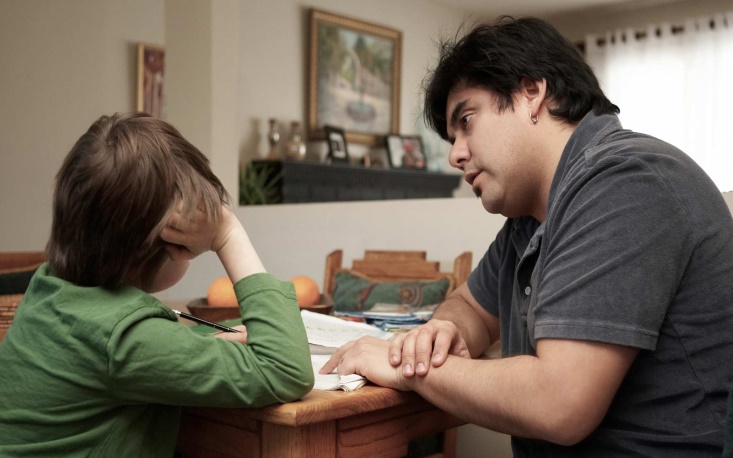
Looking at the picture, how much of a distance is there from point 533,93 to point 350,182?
16.3 feet

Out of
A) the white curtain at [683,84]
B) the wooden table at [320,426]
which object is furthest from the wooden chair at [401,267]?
the white curtain at [683,84]

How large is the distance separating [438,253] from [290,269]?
33.6 inches

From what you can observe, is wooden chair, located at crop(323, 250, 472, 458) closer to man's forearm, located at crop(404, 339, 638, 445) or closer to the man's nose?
the man's nose

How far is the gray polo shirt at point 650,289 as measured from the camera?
97 centimetres

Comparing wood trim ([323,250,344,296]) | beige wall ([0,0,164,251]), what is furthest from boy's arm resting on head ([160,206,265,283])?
beige wall ([0,0,164,251])

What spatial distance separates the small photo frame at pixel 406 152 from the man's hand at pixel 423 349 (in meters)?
5.54

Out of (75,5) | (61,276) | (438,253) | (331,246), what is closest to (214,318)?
(61,276)

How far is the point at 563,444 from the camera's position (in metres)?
1.01

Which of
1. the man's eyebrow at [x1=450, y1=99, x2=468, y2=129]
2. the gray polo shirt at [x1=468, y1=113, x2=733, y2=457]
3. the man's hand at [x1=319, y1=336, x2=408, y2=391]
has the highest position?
the man's eyebrow at [x1=450, y1=99, x2=468, y2=129]

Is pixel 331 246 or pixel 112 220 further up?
pixel 112 220

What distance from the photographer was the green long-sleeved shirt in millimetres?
959

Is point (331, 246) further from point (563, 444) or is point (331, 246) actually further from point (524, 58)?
point (563, 444)

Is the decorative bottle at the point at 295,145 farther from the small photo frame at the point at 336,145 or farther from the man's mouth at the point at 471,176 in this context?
the man's mouth at the point at 471,176

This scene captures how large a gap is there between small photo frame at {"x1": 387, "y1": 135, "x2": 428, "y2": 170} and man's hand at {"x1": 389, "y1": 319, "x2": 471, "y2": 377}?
18.2ft
